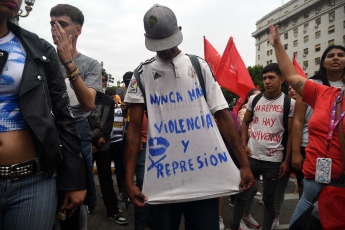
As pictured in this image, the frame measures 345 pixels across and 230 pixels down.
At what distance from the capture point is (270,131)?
3.49 m

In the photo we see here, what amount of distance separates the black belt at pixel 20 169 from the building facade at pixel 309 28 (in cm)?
4936

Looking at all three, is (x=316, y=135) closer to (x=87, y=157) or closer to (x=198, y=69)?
(x=198, y=69)

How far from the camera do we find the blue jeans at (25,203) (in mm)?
1196

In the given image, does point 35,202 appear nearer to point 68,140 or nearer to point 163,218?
point 68,140

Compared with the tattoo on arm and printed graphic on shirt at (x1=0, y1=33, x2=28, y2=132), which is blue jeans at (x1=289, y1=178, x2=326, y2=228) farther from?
printed graphic on shirt at (x1=0, y1=33, x2=28, y2=132)

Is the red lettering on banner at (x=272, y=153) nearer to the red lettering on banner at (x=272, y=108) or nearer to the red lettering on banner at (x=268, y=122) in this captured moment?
the red lettering on banner at (x=268, y=122)

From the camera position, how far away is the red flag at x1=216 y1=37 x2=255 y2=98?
5902 mm

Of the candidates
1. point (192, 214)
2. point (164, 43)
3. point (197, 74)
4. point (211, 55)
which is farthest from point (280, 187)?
point (211, 55)

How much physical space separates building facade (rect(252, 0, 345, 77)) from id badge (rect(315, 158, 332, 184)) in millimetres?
47675

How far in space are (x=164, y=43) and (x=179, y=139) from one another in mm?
644

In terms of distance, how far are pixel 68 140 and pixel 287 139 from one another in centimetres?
296

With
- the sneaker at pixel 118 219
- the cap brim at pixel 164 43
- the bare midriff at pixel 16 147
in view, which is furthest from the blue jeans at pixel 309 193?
the sneaker at pixel 118 219

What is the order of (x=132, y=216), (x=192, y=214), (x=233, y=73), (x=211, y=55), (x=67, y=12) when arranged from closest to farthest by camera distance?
(x=192, y=214) < (x=67, y=12) < (x=132, y=216) < (x=233, y=73) < (x=211, y=55)

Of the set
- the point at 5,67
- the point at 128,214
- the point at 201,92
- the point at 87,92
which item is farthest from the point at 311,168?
the point at 128,214
